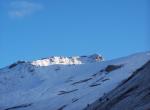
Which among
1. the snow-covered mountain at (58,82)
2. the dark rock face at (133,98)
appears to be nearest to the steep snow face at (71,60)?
the snow-covered mountain at (58,82)

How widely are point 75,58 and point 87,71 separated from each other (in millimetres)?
45957

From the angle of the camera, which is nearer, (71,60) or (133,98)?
(133,98)

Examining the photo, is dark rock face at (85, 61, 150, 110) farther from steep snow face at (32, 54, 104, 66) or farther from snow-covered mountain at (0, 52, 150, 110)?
steep snow face at (32, 54, 104, 66)

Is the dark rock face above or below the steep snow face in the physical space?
below

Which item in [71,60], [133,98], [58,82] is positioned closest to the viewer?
[133,98]

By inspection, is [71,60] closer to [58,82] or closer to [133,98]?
[58,82]

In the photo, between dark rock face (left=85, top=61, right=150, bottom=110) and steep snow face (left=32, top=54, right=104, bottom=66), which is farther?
steep snow face (left=32, top=54, right=104, bottom=66)

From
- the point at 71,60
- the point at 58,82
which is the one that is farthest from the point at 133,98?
the point at 71,60

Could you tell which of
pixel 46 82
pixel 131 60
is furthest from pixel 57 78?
pixel 131 60

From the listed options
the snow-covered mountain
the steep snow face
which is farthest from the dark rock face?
the steep snow face

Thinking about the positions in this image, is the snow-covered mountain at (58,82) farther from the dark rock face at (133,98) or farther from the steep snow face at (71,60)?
the dark rock face at (133,98)

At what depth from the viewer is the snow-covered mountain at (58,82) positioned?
81188 millimetres

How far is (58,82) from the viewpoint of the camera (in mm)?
116938

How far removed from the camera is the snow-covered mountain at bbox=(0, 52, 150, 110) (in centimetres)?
8119
